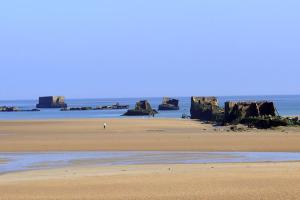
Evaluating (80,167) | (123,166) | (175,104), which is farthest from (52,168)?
(175,104)

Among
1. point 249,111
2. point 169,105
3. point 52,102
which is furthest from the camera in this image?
point 52,102

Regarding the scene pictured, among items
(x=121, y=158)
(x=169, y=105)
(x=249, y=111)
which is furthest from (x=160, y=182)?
(x=169, y=105)

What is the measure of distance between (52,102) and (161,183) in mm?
163503

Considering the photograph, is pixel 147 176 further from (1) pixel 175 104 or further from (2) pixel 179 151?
(1) pixel 175 104

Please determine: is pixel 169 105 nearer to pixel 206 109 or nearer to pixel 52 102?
pixel 206 109

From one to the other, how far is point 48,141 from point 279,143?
45.9ft

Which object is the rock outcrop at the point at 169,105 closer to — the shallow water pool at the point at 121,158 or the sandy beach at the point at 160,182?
the shallow water pool at the point at 121,158

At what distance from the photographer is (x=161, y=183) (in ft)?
59.3

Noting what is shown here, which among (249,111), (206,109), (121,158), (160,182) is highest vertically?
(249,111)

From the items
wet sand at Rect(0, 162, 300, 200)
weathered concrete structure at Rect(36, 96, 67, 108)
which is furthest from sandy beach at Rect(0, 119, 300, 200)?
weathered concrete structure at Rect(36, 96, 67, 108)

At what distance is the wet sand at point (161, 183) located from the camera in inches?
629

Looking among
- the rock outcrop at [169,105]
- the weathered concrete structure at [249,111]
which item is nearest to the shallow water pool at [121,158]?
the weathered concrete structure at [249,111]

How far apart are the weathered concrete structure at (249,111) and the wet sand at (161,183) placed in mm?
31517

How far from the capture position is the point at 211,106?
7362 cm
